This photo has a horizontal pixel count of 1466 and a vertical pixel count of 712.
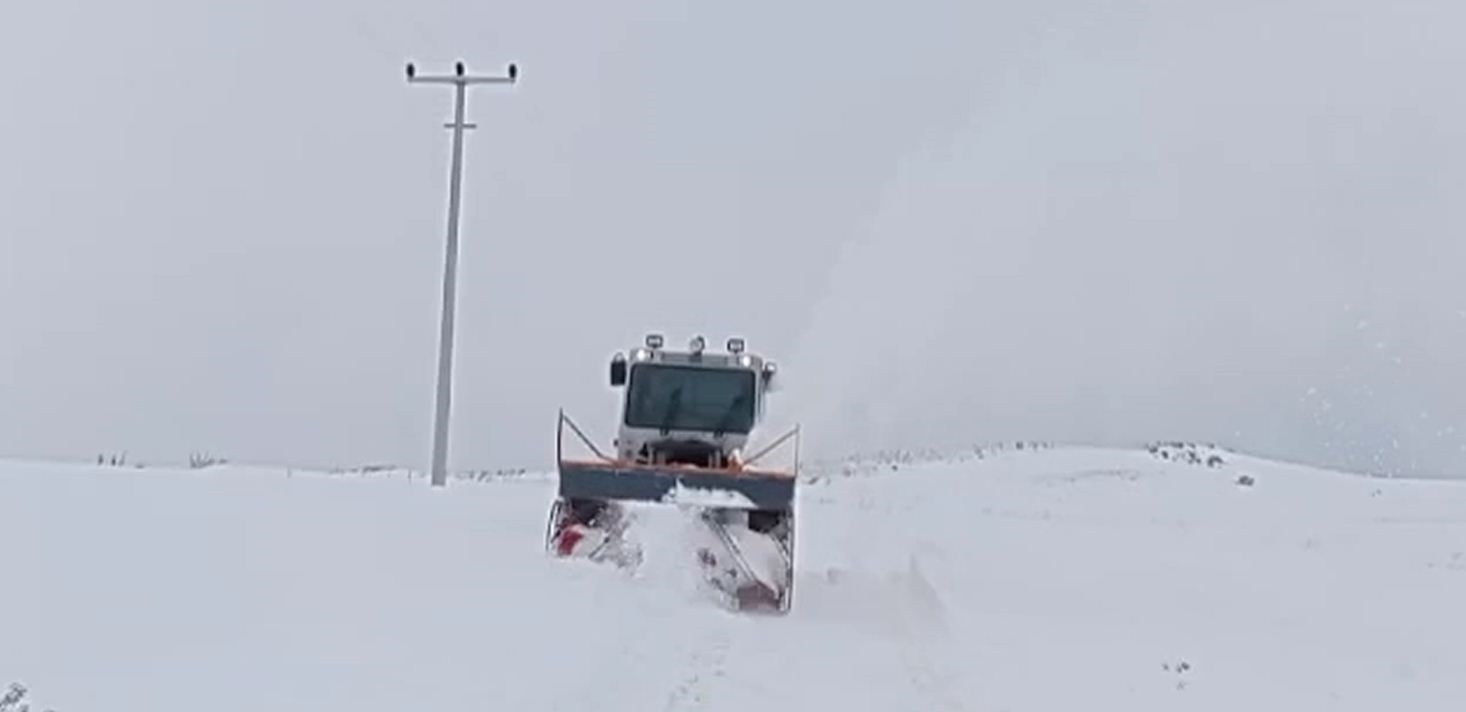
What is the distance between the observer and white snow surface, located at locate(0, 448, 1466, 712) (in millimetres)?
10500

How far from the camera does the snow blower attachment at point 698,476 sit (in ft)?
60.7

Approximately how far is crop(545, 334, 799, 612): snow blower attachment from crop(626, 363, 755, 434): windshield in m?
0.01

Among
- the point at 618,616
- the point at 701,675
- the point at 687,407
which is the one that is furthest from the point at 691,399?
the point at 701,675

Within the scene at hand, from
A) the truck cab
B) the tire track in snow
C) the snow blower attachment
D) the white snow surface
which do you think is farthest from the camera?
the truck cab

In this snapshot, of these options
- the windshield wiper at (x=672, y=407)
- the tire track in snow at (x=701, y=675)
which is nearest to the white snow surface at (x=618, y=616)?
the tire track in snow at (x=701, y=675)

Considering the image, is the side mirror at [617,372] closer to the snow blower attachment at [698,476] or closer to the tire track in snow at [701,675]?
the snow blower attachment at [698,476]

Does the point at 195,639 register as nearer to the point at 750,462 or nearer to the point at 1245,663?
the point at 1245,663

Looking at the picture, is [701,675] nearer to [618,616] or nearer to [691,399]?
[618,616]

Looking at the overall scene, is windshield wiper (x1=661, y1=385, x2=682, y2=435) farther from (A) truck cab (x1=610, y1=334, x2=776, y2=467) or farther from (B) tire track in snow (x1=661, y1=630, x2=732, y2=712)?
(B) tire track in snow (x1=661, y1=630, x2=732, y2=712)

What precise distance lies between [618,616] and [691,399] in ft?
20.0

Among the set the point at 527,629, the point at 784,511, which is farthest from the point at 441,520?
the point at 527,629

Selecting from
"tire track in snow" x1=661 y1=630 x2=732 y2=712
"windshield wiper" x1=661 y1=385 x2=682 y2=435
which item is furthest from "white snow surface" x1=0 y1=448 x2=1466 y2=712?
"windshield wiper" x1=661 y1=385 x2=682 y2=435

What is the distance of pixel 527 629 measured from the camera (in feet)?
44.9

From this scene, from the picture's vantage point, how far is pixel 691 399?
21.0 meters
